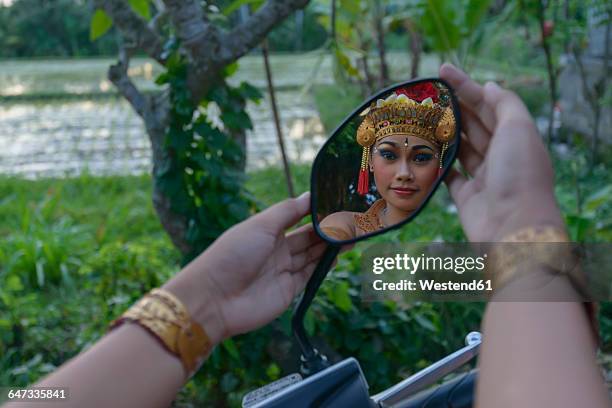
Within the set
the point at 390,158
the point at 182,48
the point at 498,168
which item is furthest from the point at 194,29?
the point at 498,168

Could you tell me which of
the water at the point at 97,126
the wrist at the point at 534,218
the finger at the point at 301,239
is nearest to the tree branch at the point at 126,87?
the water at the point at 97,126

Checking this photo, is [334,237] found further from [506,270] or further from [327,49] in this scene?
[327,49]

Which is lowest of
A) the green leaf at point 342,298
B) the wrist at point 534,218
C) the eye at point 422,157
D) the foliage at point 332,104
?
the green leaf at point 342,298

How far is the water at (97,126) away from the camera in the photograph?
508 centimetres

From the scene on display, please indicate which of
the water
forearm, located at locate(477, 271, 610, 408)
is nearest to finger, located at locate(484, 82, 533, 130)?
forearm, located at locate(477, 271, 610, 408)

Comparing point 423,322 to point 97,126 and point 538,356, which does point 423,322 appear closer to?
point 538,356

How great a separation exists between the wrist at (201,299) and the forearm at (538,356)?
35cm

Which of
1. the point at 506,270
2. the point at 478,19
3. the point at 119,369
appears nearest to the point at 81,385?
the point at 119,369

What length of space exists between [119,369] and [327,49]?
1.95 metres

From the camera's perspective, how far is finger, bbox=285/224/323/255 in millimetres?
1028

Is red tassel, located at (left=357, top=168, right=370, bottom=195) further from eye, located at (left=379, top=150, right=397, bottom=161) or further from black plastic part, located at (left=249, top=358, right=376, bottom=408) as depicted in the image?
black plastic part, located at (left=249, top=358, right=376, bottom=408)

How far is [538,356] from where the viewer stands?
645mm

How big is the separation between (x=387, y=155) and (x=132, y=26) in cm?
142

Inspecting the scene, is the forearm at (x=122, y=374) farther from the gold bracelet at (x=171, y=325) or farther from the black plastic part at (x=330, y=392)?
the black plastic part at (x=330, y=392)
